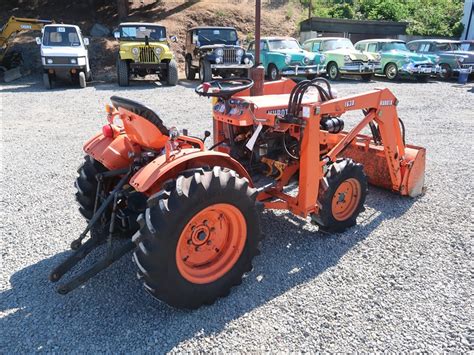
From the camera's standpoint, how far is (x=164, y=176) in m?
2.91

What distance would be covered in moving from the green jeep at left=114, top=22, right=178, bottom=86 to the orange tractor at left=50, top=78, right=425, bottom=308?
10121 millimetres

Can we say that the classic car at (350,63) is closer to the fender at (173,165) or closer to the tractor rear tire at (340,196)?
the tractor rear tire at (340,196)

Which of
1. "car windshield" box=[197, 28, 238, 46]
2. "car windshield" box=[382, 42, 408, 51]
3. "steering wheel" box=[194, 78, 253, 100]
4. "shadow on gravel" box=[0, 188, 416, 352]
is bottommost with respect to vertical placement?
"shadow on gravel" box=[0, 188, 416, 352]

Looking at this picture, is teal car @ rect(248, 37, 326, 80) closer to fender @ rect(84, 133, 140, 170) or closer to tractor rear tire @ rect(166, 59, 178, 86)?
tractor rear tire @ rect(166, 59, 178, 86)

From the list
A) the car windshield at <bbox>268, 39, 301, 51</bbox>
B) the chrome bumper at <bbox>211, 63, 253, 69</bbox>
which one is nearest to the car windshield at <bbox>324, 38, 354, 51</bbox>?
the car windshield at <bbox>268, 39, 301, 51</bbox>

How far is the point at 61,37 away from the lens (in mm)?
14383

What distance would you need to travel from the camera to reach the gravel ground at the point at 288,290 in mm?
2646

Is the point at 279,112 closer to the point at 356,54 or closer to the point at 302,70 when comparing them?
the point at 302,70

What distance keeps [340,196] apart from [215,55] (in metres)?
11.0

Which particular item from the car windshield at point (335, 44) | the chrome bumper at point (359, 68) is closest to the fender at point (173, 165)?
the chrome bumper at point (359, 68)

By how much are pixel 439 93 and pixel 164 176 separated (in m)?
12.9

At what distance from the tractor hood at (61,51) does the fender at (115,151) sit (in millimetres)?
11739

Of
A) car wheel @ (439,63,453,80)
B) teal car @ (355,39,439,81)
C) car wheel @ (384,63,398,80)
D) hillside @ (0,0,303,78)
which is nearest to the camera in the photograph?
teal car @ (355,39,439,81)

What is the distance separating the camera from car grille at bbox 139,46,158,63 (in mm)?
13758
